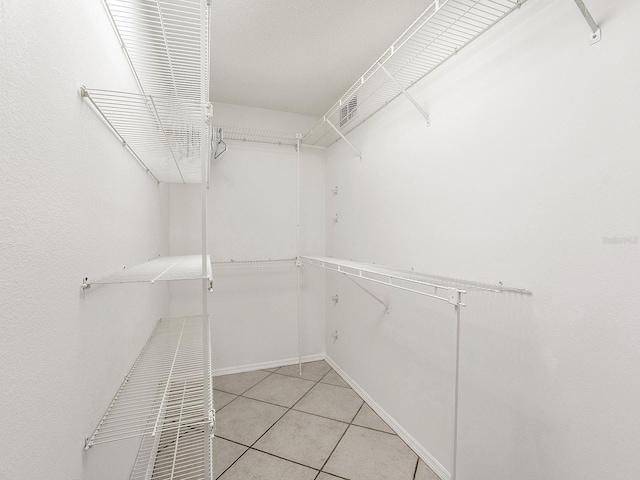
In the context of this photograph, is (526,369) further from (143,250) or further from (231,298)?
(231,298)

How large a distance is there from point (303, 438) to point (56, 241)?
178 cm

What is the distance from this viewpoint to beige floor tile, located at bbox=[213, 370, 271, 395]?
93.4 inches

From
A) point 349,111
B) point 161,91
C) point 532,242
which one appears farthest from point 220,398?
point 349,111

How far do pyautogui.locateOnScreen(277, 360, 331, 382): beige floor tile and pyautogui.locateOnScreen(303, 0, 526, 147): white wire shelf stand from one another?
88.3 inches

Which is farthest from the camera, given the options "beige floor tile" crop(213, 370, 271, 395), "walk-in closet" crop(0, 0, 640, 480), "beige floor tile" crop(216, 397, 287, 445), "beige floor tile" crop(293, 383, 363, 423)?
"beige floor tile" crop(213, 370, 271, 395)

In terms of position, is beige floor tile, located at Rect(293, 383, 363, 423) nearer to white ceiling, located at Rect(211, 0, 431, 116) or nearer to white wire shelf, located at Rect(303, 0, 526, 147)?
white wire shelf, located at Rect(303, 0, 526, 147)

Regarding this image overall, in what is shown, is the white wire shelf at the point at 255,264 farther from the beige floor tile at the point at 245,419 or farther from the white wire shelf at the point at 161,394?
the beige floor tile at the point at 245,419

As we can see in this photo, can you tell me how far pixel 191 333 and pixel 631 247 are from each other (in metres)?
1.96

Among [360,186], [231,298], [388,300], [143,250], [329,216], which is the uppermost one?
[360,186]

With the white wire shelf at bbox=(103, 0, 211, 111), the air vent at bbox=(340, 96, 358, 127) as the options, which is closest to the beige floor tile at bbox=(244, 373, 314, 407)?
the white wire shelf at bbox=(103, 0, 211, 111)

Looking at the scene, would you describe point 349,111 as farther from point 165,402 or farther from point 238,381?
point 238,381

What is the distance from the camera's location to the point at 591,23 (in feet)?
2.76

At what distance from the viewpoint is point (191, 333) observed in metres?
1.69

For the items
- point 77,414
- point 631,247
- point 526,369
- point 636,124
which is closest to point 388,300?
point 526,369
